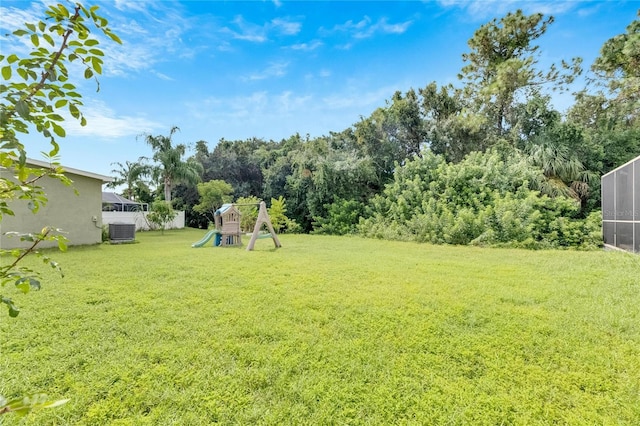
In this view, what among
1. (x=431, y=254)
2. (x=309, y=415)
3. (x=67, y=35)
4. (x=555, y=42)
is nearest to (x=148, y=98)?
(x=67, y=35)

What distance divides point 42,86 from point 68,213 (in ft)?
33.2

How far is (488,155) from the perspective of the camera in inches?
474

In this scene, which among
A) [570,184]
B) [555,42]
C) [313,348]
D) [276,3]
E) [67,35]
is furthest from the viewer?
[555,42]

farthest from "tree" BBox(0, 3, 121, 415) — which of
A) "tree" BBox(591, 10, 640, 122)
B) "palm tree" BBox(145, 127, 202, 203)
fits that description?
"palm tree" BBox(145, 127, 202, 203)

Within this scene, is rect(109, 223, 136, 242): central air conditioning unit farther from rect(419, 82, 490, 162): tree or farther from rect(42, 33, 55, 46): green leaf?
rect(419, 82, 490, 162): tree

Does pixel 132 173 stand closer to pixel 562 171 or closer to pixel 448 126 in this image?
pixel 448 126

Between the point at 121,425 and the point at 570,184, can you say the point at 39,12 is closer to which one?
the point at 121,425

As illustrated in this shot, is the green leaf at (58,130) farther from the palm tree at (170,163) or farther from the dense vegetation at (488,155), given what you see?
the palm tree at (170,163)

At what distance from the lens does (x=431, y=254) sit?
772 cm

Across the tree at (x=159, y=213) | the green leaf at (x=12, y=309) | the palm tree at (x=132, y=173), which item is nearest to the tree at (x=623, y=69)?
the green leaf at (x=12, y=309)

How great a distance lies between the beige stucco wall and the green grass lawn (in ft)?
16.1

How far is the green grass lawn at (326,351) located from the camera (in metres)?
1.89

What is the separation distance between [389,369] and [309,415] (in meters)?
0.75

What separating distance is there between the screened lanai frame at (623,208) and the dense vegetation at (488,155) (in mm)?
628
